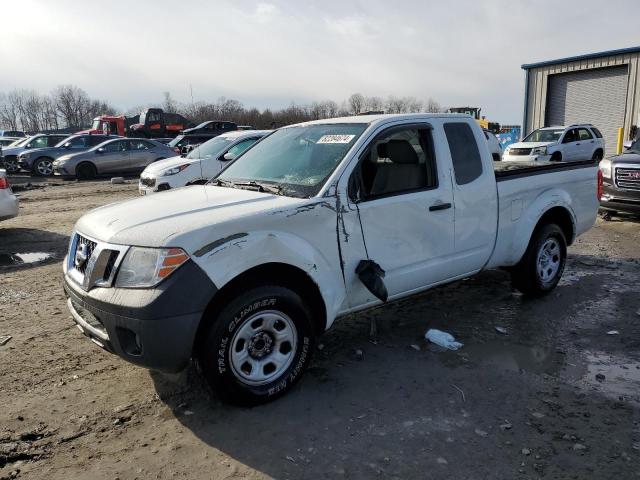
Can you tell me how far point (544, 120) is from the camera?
26578 millimetres

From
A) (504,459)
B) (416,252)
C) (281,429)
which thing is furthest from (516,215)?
(281,429)

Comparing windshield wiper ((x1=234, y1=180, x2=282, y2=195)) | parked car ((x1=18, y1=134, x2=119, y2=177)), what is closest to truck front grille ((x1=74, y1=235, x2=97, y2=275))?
windshield wiper ((x1=234, y1=180, x2=282, y2=195))

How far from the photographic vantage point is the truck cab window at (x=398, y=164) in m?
4.00

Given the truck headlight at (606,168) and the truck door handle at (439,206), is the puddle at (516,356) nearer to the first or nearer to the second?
the truck door handle at (439,206)

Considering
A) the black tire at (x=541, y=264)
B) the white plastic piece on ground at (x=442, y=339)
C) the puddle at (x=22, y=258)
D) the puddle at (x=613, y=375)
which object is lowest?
the puddle at (x=613, y=375)

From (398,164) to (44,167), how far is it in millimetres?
21303

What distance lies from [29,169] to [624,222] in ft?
70.6

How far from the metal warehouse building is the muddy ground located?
2162cm

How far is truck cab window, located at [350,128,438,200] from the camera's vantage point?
13.1 ft

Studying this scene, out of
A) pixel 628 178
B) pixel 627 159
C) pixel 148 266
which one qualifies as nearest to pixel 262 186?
pixel 148 266

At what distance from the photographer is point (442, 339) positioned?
4449mm

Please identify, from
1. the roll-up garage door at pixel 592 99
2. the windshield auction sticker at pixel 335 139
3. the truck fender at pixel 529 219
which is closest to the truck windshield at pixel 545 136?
the roll-up garage door at pixel 592 99

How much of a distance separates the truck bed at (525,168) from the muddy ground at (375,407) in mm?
1355

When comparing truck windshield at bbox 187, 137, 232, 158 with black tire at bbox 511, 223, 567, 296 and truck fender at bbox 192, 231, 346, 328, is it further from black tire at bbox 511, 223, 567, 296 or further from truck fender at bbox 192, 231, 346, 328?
truck fender at bbox 192, 231, 346, 328
